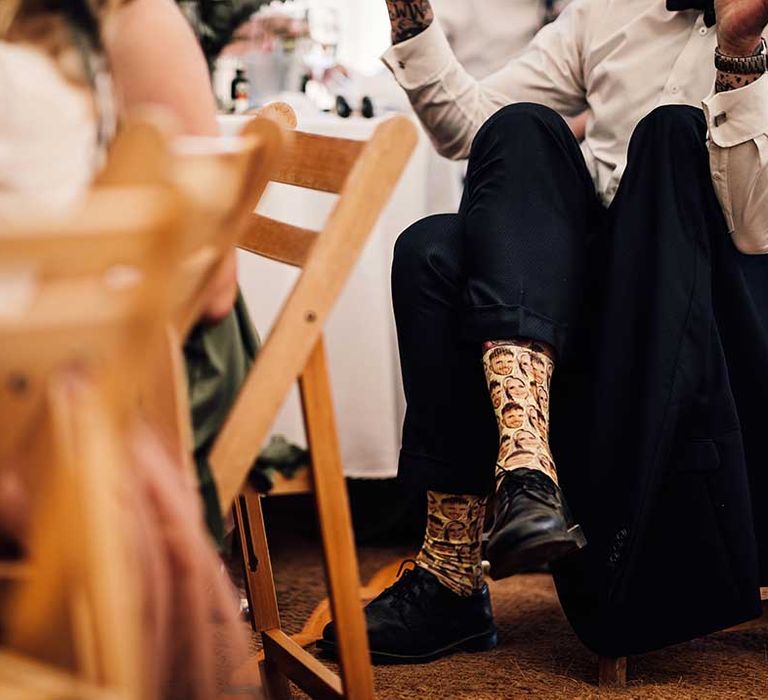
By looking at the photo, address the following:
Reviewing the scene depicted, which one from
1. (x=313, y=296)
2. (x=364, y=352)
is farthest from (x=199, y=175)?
(x=364, y=352)

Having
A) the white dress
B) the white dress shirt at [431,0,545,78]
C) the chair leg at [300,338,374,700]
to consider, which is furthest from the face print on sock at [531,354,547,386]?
the white dress shirt at [431,0,545,78]

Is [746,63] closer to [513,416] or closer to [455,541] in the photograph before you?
[513,416]

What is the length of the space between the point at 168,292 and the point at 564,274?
30.1 inches

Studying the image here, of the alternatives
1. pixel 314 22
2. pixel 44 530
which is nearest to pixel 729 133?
pixel 44 530

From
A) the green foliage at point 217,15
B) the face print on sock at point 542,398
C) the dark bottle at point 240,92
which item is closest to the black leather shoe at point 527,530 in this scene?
the face print on sock at point 542,398

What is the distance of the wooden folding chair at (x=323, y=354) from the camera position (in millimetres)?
828

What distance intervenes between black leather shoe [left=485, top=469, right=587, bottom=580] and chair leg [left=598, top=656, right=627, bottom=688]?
21 cm

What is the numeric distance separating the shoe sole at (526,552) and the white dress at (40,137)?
0.56 m

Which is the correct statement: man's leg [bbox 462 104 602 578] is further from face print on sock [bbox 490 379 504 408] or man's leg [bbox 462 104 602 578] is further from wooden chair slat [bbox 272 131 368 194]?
wooden chair slat [bbox 272 131 368 194]

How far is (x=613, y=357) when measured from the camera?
4.03 ft

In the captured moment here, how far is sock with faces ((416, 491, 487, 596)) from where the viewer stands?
4.36 ft

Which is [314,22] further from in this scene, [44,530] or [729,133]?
[44,530]

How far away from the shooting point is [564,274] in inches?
48.8

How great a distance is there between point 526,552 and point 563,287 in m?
0.33
